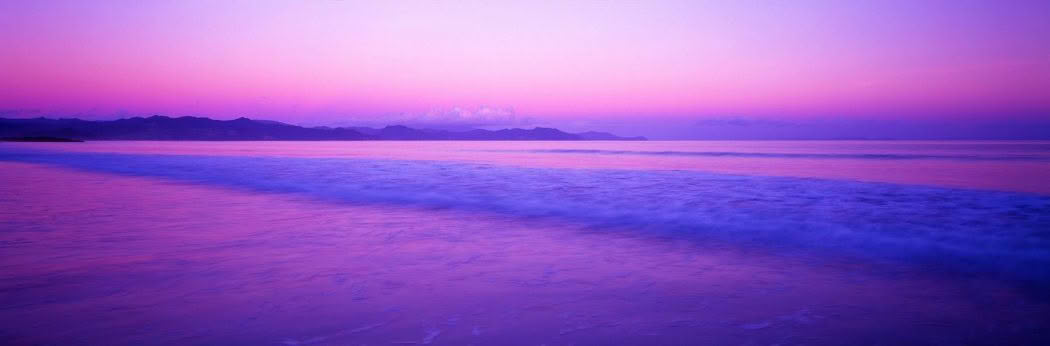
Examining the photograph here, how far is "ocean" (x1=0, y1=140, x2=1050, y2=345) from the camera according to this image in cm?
356

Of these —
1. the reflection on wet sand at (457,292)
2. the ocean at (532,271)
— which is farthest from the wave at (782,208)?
the reflection on wet sand at (457,292)

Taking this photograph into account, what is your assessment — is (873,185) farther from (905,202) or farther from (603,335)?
(603,335)

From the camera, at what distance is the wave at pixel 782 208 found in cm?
631

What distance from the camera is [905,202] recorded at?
977cm

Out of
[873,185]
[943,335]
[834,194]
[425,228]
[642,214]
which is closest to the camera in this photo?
[943,335]

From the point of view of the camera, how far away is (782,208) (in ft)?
30.7

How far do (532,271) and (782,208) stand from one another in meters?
5.86

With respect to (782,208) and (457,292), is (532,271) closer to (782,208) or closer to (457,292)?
(457,292)

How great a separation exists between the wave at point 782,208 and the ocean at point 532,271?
58mm

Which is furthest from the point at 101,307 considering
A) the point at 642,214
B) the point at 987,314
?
the point at 642,214

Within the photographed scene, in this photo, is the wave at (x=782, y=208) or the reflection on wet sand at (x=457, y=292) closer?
the reflection on wet sand at (x=457, y=292)

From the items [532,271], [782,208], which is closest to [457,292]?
[532,271]

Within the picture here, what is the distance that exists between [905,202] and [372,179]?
40.7 feet

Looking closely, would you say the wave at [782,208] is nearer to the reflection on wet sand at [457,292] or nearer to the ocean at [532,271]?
the ocean at [532,271]
